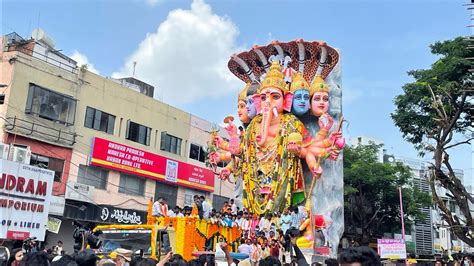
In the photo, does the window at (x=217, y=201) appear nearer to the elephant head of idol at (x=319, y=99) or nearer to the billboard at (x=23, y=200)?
the elephant head of idol at (x=319, y=99)

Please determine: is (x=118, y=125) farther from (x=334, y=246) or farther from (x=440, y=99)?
(x=440, y=99)

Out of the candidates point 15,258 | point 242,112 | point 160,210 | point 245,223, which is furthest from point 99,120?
point 15,258

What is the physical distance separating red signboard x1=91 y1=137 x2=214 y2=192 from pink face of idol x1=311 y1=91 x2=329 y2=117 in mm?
10692

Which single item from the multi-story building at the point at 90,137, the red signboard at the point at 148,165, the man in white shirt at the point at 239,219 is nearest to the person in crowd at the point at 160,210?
the man in white shirt at the point at 239,219

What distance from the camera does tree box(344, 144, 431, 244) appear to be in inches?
1332

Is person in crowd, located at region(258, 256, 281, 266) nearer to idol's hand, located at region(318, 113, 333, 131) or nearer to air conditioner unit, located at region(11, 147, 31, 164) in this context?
air conditioner unit, located at region(11, 147, 31, 164)

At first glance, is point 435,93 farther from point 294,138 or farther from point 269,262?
point 269,262

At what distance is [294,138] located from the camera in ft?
69.2

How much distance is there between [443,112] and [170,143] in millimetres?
17433

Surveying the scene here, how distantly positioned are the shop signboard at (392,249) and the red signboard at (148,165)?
13.2 metres

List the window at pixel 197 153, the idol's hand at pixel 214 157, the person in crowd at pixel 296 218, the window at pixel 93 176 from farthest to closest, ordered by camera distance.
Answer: the window at pixel 197 153
the window at pixel 93 176
the idol's hand at pixel 214 157
the person in crowd at pixel 296 218

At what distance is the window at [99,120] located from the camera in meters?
25.5

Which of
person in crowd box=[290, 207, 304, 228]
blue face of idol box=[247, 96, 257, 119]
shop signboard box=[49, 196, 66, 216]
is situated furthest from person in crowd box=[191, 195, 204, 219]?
shop signboard box=[49, 196, 66, 216]

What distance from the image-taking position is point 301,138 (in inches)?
845
